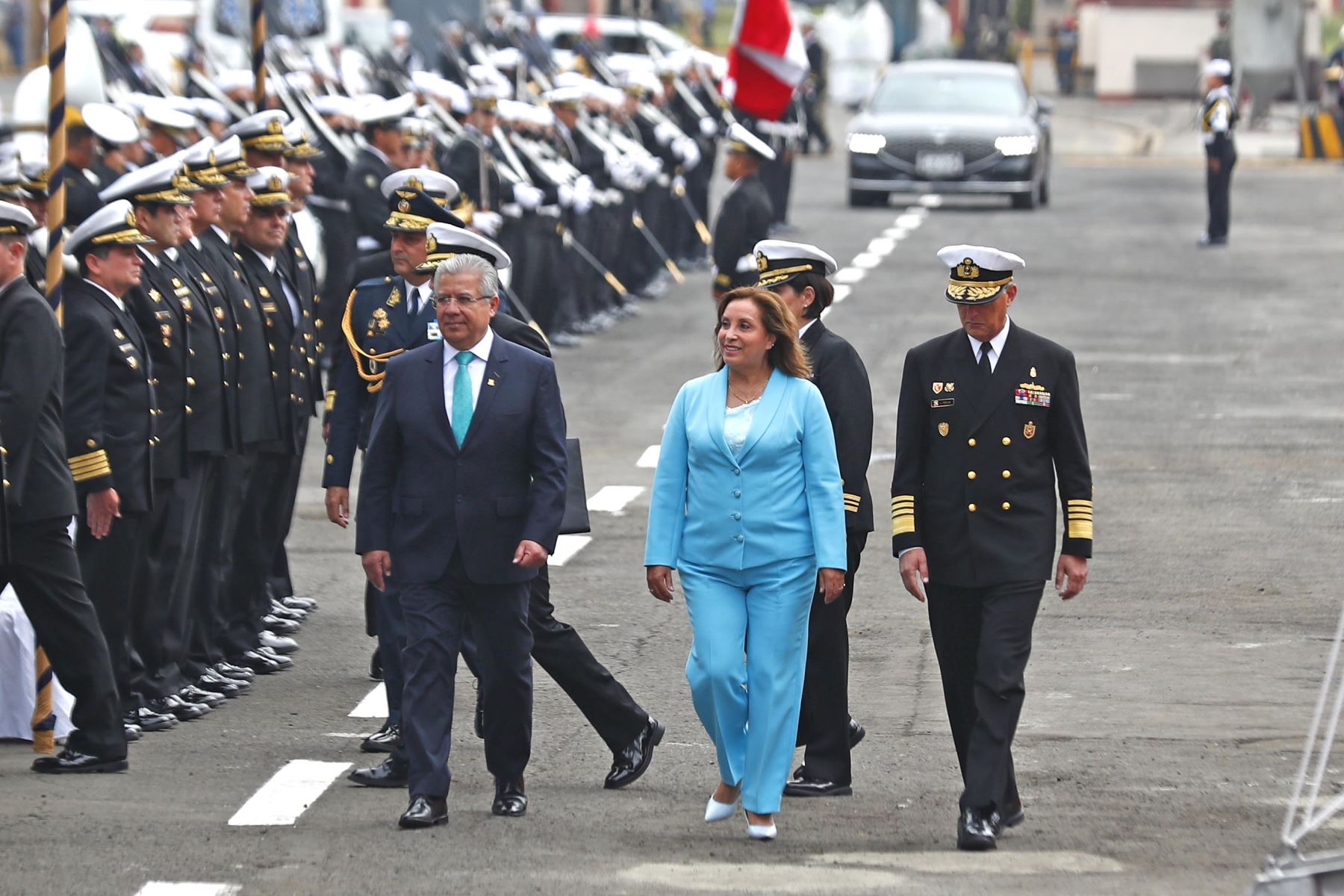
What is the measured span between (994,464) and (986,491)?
0.28ft

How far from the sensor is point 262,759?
9531 millimetres

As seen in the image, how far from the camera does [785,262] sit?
30.0 ft

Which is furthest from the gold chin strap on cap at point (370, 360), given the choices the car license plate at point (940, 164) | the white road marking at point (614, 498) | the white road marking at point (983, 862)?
the car license plate at point (940, 164)

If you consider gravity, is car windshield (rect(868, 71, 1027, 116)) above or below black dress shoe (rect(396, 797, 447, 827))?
→ below

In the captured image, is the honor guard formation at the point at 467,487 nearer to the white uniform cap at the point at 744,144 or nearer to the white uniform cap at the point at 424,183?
the white uniform cap at the point at 424,183

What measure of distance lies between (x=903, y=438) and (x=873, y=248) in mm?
19414

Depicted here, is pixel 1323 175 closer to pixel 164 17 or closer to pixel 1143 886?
pixel 164 17

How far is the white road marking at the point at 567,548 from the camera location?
43.9ft

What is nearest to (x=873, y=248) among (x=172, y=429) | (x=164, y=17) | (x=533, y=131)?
(x=533, y=131)

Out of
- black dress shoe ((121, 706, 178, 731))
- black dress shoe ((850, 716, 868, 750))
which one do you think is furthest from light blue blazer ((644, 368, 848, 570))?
black dress shoe ((121, 706, 178, 731))

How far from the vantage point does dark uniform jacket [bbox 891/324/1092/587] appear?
849cm

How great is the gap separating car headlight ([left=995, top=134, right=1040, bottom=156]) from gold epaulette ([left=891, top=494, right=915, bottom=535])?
22668 millimetres

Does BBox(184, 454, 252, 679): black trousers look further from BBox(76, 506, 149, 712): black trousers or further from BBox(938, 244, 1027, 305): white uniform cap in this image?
BBox(938, 244, 1027, 305): white uniform cap

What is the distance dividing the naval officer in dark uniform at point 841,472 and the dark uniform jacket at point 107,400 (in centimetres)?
240
